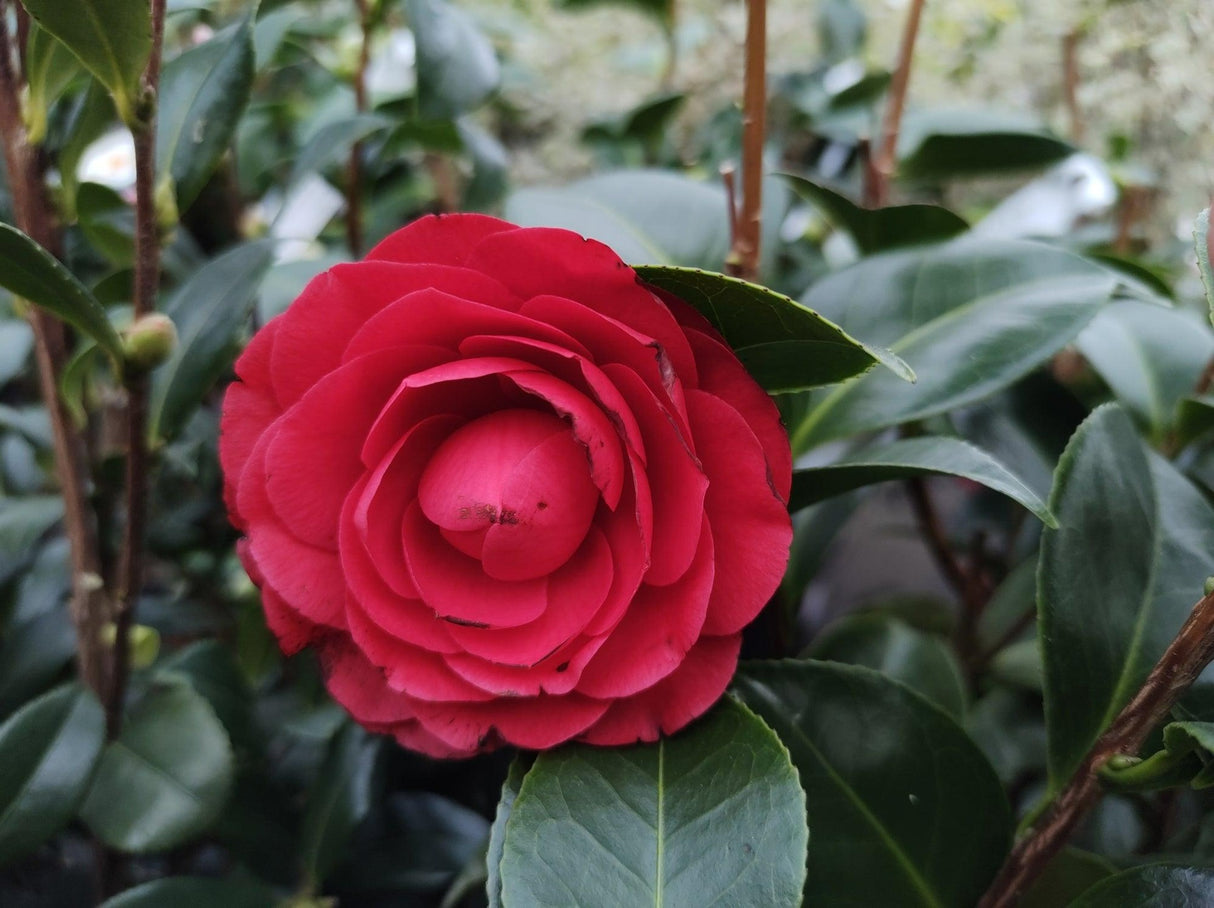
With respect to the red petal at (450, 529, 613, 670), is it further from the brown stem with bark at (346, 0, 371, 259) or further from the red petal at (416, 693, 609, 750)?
the brown stem with bark at (346, 0, 371, 259)

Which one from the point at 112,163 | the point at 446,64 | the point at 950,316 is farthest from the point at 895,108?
the point at 112,163

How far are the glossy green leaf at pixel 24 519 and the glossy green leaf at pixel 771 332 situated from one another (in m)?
0.54

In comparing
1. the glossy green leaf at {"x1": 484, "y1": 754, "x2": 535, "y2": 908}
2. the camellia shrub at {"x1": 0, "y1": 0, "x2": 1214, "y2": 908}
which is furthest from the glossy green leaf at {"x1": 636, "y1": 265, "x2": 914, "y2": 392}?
the glossy green leaf at {"x1": 484, "y1": 754, "x2": 535, "y2": 908}

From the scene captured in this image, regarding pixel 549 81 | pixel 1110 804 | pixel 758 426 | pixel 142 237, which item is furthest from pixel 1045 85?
pixel 142 237

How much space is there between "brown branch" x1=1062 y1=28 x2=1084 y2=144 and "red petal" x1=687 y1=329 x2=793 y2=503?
78 centimetres

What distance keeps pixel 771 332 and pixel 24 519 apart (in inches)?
23.4

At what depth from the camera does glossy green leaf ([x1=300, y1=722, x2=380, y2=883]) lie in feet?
2.06

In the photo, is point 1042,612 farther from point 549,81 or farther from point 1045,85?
point 549,81

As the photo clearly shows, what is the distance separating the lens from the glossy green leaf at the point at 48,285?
1.29ft

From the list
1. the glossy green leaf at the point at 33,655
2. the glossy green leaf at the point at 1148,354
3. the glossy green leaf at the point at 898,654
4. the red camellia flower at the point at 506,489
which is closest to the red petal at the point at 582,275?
the red camellia flower at the point at 506,489

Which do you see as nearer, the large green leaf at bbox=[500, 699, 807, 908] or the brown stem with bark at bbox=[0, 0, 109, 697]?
the large green leaf at bbox=[500, 699, 807, 908]

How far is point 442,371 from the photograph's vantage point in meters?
0.37

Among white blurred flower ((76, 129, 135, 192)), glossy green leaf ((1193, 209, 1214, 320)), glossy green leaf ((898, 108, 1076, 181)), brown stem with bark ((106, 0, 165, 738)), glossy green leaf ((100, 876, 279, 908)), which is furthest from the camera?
white blurred flower ((76, 129, 135, 192))

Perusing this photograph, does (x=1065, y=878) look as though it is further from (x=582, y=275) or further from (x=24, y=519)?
(x=24, y=519)
